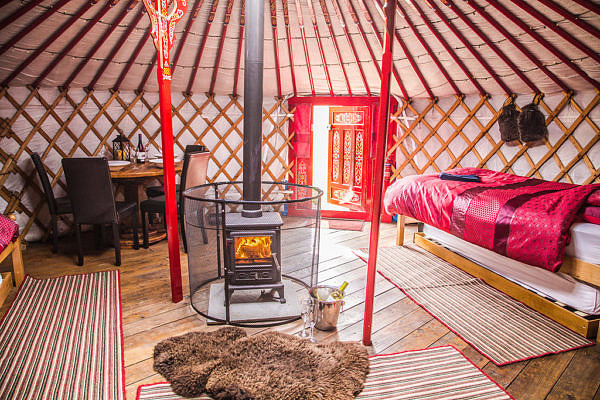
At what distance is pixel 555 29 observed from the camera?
2184 mm

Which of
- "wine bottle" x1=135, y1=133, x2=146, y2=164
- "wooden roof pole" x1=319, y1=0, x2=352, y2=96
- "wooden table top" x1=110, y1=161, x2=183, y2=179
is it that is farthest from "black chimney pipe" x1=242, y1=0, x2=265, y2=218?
"wine bottle" x1=135, y1=133, x2=146, y2=164

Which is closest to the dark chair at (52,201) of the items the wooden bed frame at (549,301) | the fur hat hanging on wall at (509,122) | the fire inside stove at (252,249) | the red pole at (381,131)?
the fire inside stove at (252,249)

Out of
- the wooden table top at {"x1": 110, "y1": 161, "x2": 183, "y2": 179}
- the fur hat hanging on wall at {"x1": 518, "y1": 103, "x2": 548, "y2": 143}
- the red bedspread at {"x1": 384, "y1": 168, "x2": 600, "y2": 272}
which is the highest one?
the fur hat hanging on wall at {"x1": 518, "y1": 103, "x2": 548, "y2": 143}

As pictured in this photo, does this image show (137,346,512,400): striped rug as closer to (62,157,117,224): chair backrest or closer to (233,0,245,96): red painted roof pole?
(62,157,117,224): chair backrest

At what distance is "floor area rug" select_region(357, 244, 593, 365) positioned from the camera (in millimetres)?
1724

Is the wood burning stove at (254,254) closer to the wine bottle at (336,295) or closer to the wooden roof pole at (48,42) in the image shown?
the wine bottle at (336,295)

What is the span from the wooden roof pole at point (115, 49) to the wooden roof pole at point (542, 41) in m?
2.32

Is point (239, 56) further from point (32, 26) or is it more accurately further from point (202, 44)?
point (32, 26)

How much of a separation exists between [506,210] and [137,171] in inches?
98.3

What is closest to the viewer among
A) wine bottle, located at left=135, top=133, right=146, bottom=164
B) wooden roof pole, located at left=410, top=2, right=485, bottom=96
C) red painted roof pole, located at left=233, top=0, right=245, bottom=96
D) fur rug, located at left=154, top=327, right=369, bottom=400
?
fur rug, located at left=154, top=327, right=369, bottom=400

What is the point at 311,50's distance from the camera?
3.40m

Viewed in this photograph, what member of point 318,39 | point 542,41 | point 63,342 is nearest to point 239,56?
point 318,39

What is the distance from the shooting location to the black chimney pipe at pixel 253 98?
1.92 metres

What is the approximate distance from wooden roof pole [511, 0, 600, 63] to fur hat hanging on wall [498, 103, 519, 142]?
30.2 inches
